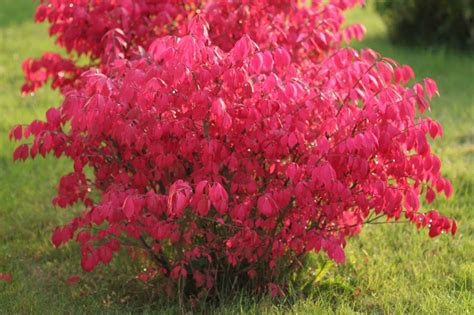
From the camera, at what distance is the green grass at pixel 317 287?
3926 millimetres

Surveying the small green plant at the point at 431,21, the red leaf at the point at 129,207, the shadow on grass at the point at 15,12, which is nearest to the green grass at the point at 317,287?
the red leaf at the point at 129,207

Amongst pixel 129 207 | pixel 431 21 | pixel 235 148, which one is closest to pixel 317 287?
pixel 235 148

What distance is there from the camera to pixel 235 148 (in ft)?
11.6

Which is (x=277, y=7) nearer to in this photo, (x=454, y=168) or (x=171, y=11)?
(x=171, y=11)

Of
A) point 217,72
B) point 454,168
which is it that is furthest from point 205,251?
point 454,168

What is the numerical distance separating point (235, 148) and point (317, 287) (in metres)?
1.02

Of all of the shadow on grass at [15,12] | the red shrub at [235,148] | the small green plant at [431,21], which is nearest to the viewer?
the red shrub at [235,148]

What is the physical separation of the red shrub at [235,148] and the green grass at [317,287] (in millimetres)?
244

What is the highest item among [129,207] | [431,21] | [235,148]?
[235,148]

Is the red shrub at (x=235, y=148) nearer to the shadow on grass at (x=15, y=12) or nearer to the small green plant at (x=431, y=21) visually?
the small green plant at (x=431, y=21)

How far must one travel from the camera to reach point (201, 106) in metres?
3.35

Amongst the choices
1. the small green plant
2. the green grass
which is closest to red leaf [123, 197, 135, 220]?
the green grass

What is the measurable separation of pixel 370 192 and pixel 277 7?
1265 mm

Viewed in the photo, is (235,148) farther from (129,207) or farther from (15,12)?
(15,12)
